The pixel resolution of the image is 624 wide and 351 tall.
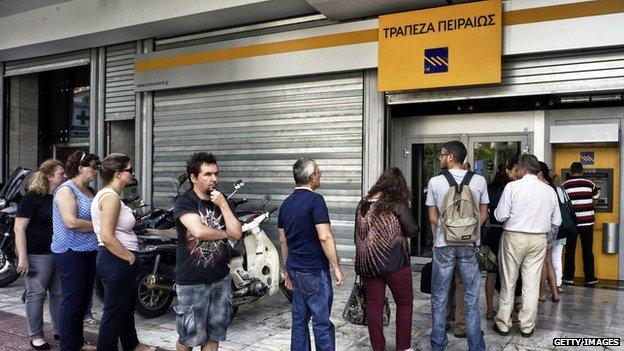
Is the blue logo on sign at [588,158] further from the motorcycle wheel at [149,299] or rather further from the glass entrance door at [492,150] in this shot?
the motorcycle wheel at [149,299]

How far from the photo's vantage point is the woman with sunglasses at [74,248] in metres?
4.05

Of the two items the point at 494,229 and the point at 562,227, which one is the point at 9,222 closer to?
the point at 494,229

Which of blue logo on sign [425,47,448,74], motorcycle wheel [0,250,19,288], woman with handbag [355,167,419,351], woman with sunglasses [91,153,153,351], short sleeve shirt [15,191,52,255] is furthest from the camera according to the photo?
blue logo on sign [425,47,448,74]

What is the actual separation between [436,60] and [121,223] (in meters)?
5.13

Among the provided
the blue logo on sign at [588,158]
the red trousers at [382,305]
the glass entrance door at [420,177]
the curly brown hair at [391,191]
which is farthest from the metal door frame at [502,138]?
the red trousers at [382,305]

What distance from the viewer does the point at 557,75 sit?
7094 millimetres

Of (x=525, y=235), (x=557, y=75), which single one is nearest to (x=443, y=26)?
(x=557, y=75)

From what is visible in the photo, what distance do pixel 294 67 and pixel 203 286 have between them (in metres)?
5.82

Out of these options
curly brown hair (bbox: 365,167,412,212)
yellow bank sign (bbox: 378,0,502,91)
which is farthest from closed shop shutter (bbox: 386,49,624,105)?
curly brown hair (bbox: 365,167,412,212)

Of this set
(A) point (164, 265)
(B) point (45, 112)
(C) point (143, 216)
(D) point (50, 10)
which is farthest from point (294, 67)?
(B) point (45, 112)

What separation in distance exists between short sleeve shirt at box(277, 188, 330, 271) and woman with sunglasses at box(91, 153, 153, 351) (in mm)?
1177

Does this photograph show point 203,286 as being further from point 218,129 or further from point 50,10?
point 50,10

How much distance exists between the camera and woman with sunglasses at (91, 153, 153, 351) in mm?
3605

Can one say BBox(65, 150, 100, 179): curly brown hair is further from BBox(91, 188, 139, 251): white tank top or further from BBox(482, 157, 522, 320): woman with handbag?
BBox(482, 157, 522, 320): woman with handbag
